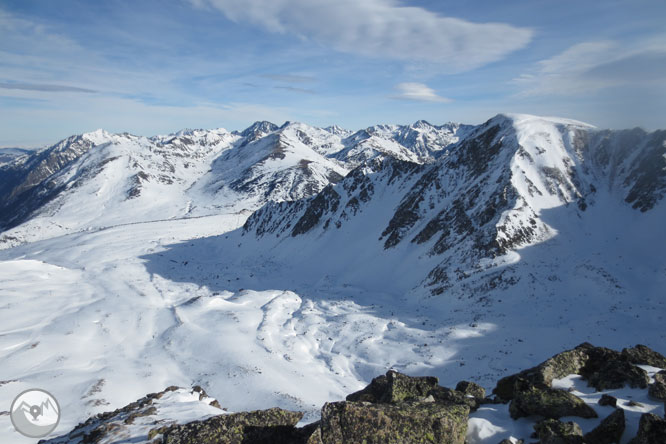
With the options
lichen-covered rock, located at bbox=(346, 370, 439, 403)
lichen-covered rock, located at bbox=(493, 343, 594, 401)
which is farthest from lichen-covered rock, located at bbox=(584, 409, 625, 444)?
lichen-covered rock, located at bbox=(346, 370, 439, 403)

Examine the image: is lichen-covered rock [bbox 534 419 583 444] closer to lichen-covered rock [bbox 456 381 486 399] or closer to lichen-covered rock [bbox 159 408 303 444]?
lichen-covered rock [bbox 456 381 486 399]

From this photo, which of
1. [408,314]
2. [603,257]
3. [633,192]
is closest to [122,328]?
[408,314]

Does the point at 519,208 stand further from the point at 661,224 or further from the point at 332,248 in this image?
the point at 332,248

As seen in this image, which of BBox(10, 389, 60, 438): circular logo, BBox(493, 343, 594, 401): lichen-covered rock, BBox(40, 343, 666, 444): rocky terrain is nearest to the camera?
BBox(40, 343, 666, 444): rocky terrain

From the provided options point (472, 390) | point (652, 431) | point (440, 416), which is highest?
point (652, 431)

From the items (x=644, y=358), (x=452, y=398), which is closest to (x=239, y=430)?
(x=452, y=398)

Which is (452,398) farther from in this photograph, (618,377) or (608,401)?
A: (618,377)
